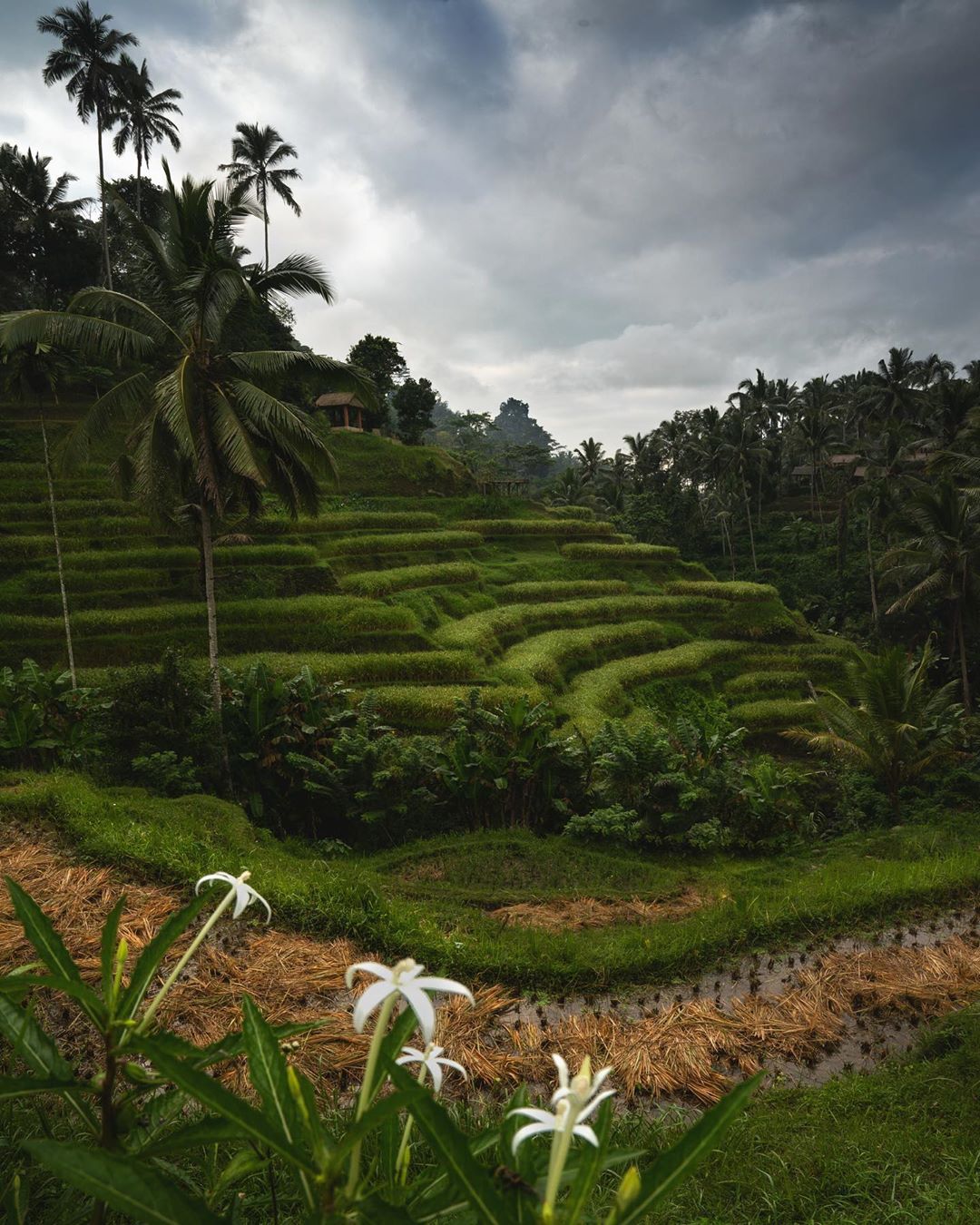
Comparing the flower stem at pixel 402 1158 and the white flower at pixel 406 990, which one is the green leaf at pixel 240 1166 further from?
the white flower at pixel 406 990

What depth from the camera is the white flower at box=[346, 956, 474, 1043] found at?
2.54 feet

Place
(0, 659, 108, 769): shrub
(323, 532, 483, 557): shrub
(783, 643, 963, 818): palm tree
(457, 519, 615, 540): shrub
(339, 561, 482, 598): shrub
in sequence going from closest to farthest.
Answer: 1. (0, 659, 108, 769): shrub
2. (783, 643, 963, 818): palm tree
3. (339, 561, 482, 598): shrub
4. (323, 532, 483, 557): shrub
5. (457, 519, 615, 540): shrub

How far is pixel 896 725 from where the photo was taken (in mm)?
10977

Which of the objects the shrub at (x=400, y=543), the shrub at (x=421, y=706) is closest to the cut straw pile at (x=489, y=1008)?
the shrub at (x=421, y=706)

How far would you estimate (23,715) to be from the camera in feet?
23.5

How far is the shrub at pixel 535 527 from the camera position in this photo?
25047mm

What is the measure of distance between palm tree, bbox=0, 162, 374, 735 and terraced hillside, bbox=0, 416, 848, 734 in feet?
9.18

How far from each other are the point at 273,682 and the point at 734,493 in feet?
116

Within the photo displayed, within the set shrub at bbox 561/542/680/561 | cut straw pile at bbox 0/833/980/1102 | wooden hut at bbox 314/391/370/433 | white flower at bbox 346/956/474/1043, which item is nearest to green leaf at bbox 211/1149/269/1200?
white flower at bbox 346/956/474/1043

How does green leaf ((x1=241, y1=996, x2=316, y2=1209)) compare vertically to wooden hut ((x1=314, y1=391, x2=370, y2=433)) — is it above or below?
below

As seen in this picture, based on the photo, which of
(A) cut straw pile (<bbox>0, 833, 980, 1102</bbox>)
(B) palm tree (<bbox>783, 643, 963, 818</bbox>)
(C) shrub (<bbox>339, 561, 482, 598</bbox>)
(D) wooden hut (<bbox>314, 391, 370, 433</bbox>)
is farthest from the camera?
(D) wooden hut (<bbox>314, 391, 370, 433</bbox>)

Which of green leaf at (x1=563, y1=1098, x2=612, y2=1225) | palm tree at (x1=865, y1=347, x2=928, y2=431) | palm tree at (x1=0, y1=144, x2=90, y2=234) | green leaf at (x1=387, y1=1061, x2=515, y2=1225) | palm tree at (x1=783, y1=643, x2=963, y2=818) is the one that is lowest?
palm tree at (x1=783, y1=643, x2=963, y2=818)

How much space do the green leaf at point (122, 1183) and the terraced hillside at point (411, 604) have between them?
1144 cm

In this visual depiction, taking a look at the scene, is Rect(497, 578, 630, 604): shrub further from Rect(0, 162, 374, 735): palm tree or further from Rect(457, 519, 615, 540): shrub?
Rect(0, 162, 374, 735): palm tree
